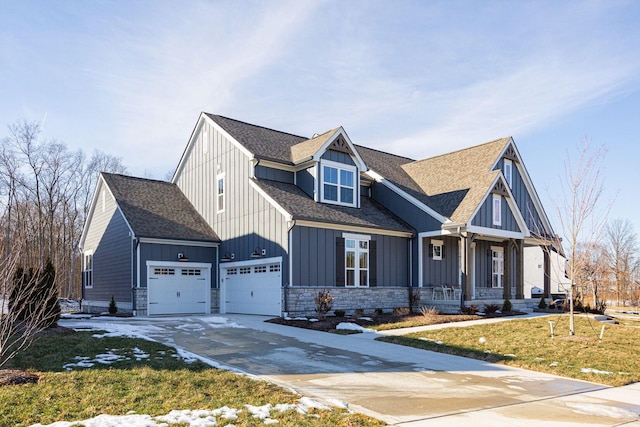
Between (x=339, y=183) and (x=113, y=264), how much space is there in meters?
10.8

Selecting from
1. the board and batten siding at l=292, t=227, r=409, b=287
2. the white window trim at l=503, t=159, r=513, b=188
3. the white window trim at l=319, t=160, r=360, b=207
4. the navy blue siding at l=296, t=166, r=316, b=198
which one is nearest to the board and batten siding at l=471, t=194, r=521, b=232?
the white window trim at l=503, t=159, r=513, b=188

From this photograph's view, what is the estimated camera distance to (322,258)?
2022 centimetres

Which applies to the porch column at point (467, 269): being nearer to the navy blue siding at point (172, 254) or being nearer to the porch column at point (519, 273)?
the porch column at point (519, 273)

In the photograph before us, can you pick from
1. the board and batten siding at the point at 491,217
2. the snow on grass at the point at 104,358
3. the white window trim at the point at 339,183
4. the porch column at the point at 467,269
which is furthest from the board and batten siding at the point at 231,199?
the snow on grass at the point at 104,358

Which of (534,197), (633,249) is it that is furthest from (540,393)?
(633,249)

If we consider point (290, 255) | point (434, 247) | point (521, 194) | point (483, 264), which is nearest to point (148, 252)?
point (290, 255)

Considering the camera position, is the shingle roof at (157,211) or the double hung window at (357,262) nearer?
the double hung window at (357,262)

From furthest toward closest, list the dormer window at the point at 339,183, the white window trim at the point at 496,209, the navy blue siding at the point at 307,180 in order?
1. the white window trim at the point at 496,209
2. the dormer window at the point at 339,183
3. the navy blue siding at the point at 307,180

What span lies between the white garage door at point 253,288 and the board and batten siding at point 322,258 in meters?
0.91

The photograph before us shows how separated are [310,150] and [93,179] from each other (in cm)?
3277

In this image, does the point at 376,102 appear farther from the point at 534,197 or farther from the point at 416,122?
the point at 534,197

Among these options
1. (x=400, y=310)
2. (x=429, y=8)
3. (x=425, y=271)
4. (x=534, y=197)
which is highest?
(x=429, y=8)

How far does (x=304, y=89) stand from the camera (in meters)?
19.1

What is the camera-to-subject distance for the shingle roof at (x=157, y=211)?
22.2 m
